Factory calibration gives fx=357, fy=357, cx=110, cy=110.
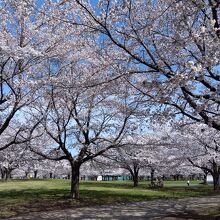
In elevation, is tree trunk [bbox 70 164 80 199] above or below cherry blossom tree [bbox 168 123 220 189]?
below

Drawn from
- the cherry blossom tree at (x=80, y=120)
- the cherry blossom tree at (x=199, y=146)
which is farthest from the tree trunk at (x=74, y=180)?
the cherry blossom tree at (x=199, y=146)

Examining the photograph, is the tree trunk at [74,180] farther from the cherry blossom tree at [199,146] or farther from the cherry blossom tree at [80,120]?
the cherry blossom tree at [199,146]

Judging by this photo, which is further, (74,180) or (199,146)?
(199,146)

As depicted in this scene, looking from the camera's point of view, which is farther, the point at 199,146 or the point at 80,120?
the point at 199,146

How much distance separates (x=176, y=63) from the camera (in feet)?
32.9

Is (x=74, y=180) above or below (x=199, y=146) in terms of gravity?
below

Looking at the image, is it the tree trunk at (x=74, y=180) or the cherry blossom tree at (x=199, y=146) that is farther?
the cherry blossom tree at (x=199, y=146)

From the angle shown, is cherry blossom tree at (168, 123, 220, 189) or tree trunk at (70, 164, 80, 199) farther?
cherry blossom tree at (168, 123, 220, 189)

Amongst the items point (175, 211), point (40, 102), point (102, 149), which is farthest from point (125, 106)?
point (175, 211)

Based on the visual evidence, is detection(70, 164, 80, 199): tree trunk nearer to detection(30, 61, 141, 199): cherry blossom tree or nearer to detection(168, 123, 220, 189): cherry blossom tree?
detection(30, 61, 141, 199): cherry blossom tree

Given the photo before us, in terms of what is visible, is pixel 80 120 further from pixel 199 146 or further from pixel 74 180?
pixel 199 146

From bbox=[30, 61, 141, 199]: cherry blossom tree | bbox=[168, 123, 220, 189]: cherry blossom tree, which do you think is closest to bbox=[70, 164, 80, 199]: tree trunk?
bbox=[30, 61, 141, 199]: cherry blossom tree

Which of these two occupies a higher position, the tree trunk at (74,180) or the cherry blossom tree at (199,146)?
the cherry blossom tree at (199,146)

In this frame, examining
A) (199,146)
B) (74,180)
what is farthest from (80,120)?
(199,146)
